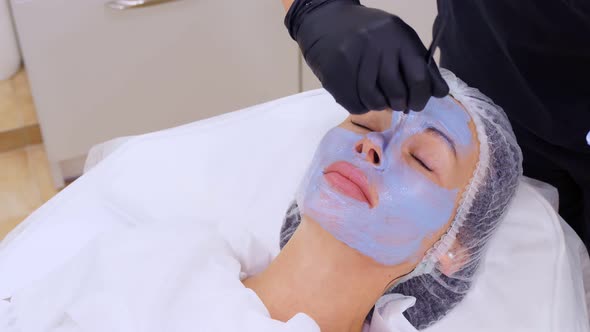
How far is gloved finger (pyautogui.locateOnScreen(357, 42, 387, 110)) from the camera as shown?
1001 millimetres

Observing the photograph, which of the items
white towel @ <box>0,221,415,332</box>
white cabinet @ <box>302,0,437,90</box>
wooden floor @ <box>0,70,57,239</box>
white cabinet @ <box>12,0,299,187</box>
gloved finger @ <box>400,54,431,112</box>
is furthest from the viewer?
wooden floor @ <box>0,70,57,239</box>

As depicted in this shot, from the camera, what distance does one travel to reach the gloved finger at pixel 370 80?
100 centimetres

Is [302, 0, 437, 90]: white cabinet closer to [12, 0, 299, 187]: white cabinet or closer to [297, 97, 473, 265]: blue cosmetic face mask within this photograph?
[12, 0, 299, 187]: white cabinet

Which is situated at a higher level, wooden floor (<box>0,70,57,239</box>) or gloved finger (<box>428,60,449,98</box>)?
gloved finger (<box>428,60,449,98</box>)

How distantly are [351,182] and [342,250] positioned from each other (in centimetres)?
11

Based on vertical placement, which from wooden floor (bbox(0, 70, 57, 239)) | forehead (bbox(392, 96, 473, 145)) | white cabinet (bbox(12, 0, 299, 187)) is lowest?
wooden floor (bbox(0, 70, 57, 239))

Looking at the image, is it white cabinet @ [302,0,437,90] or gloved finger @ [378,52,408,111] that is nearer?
gloved finger @ [378,52,408,111]

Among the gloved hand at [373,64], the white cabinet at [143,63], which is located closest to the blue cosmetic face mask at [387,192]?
the gloved hand at [373,64]

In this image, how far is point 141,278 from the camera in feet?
3.87

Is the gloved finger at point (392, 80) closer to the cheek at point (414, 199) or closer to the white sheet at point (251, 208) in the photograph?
the cheek at point (414, 199)

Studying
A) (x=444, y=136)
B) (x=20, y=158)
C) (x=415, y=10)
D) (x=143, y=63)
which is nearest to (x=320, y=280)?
(x=444, y=136)

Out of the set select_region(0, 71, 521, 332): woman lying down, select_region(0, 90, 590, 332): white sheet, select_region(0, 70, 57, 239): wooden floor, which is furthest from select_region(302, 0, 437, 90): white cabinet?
select_region(0, 70, 57, 239): wooden floor

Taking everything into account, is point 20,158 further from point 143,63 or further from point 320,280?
point 320,280

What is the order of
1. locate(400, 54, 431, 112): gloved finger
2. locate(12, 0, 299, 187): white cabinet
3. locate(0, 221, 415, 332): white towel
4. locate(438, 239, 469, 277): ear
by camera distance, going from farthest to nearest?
locate(12, 0, 299, 187): white cabinet < locate(438, 239, 469, 277): ear < locate(0, 221, 415, 332): white towel < locate(400, 54, 431, 112): gloved finger
